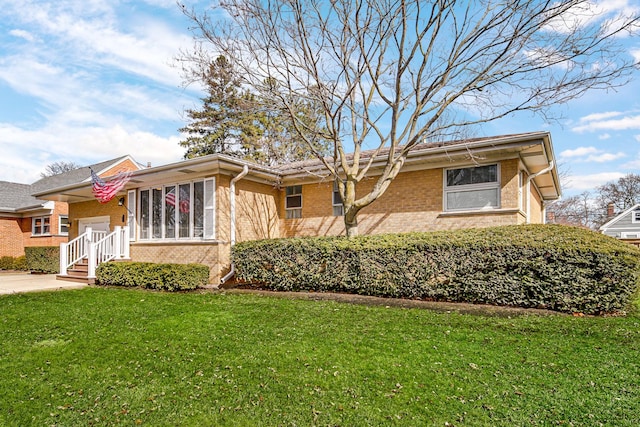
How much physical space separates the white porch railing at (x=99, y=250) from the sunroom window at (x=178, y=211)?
2.35ft

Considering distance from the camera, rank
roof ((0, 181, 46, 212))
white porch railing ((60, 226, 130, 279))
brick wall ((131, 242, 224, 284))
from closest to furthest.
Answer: brick wall ((131, 242, 224, 284)), white porch railing ((60, 226, 130, 279)), roof ((0, 181, 46, 212))

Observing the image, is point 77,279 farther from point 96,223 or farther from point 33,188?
point 33,188

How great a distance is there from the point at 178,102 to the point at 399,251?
837cm

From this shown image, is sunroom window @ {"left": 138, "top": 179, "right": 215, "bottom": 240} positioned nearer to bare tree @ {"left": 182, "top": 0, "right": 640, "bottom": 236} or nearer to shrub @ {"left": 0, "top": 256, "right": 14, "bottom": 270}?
bare tree @ {"left": 182, "top": 0, "right": 640, "bottom": 236}

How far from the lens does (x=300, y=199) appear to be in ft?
41.5

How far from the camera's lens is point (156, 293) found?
9.45m

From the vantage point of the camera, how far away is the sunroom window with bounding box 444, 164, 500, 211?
9398 mm

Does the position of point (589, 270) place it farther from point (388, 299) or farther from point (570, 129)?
point (570, 129)

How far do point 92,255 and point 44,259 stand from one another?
645cm

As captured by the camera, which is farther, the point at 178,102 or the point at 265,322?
the point at 178,102

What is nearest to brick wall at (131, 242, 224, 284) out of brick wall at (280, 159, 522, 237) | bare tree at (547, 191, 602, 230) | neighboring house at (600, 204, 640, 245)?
brick wall at (280, 159, 522, 237)

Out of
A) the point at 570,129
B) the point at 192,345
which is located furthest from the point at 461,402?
the point at 570,129

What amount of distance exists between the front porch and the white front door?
4.95ft

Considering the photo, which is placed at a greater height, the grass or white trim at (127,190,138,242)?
white trim at (127,190,138,242)
